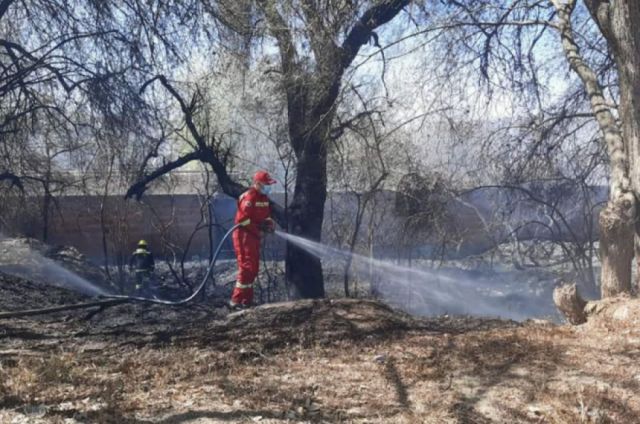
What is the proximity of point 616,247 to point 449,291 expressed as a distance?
7367mm

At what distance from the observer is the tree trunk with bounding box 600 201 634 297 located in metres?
6.50

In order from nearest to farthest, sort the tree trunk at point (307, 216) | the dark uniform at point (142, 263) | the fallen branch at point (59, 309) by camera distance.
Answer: the fallen branch at point (59, 309), the dark uniform at point (142, 263), the tree trunk at point (307, 216)

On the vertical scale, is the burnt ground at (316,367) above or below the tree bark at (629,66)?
below

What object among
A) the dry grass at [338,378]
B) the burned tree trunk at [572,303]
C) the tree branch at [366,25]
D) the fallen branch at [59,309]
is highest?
the tree branch at [366,25]

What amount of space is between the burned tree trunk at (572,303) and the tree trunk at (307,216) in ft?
14.5

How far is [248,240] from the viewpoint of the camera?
7.73m

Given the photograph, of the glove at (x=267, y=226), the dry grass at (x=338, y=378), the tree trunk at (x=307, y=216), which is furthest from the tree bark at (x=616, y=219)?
the tree trunk at (x=307, y=216)

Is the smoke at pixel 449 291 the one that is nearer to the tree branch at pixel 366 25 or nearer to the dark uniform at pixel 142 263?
the dark uniform at pixel 142 263

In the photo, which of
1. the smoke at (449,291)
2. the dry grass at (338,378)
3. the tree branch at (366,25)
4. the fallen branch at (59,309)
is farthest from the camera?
the smoke at (449,291)

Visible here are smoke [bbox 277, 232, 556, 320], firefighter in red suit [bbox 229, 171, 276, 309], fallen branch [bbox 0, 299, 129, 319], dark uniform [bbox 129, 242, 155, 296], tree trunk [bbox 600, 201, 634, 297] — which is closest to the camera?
fallen branch [bbox 0, 299, 129, 319]

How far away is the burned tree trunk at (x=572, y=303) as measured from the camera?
6.41m

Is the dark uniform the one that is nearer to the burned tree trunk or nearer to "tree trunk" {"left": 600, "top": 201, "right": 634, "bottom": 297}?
the burned tree trunk

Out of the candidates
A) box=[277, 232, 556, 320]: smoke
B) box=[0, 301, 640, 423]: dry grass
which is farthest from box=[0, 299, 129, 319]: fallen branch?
box=[277, 232, 556, 320]: smoke

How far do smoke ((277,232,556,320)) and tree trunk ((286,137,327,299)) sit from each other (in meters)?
0.83
